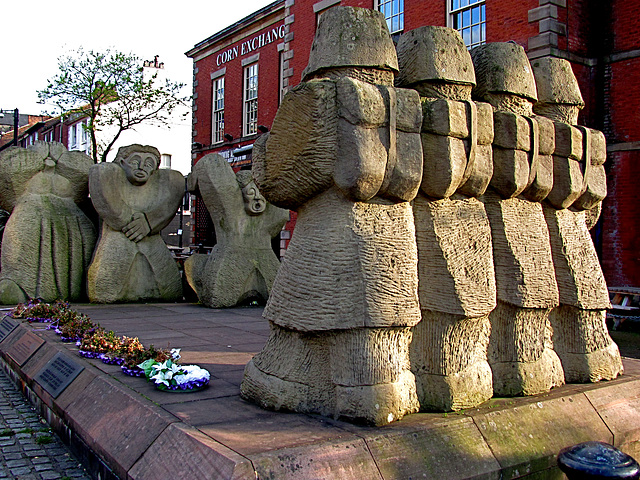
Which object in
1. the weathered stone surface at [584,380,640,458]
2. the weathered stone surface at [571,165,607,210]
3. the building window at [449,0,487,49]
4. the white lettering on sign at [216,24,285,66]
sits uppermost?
the white lettering on sign at [216,24,285,66]

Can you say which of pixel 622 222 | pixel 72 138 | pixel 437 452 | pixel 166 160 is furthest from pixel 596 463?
pixel 72 138

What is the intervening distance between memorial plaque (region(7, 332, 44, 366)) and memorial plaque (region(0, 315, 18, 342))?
451 mm

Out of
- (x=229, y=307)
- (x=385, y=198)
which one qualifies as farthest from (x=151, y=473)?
(x=229, y=307)

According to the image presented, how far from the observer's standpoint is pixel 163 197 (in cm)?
844

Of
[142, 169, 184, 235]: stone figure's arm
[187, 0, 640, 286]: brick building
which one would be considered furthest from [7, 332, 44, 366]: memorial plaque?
[187, 0, 640, 286]: brick building

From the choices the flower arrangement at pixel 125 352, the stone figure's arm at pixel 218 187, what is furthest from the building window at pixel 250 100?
the flower arrangement at pixel 125 352

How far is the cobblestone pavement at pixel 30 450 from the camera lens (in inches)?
135

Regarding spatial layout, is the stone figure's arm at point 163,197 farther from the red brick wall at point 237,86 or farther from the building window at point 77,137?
the building window at point 77,137

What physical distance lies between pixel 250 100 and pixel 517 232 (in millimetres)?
18070

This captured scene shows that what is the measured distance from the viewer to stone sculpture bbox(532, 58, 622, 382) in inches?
161

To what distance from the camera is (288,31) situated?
17594mm

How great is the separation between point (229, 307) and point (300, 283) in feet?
16.1

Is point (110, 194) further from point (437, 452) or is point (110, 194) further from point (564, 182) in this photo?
point (437, 452)

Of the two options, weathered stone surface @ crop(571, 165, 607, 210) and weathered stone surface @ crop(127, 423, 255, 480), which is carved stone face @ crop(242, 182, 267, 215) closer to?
weathered stone surface @ crop(571, 165, 607, 210)
